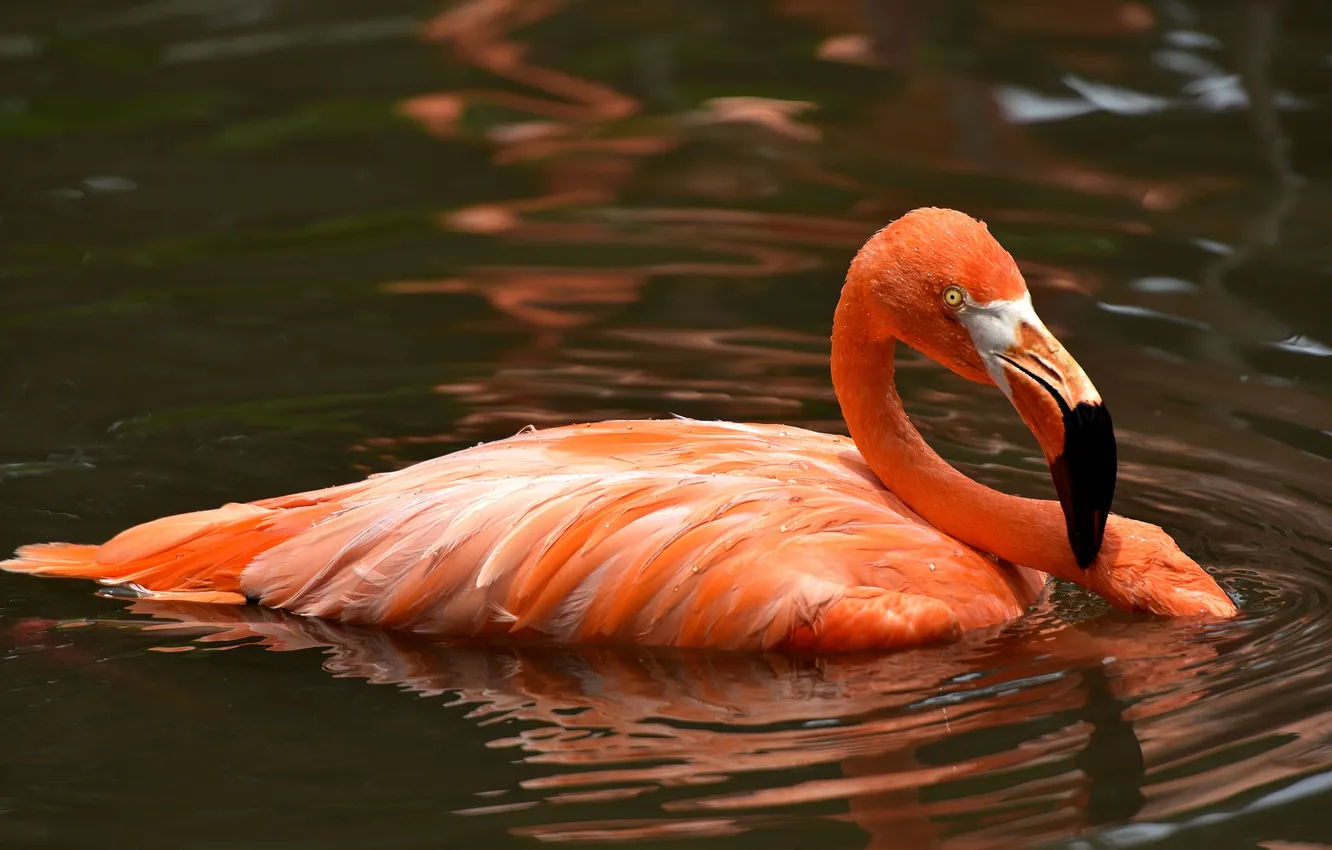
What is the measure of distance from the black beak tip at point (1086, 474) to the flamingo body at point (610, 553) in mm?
313

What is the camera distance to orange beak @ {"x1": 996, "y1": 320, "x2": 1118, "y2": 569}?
5.05m

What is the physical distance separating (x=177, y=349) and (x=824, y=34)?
19.1 ft

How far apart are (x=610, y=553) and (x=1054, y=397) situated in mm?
1309

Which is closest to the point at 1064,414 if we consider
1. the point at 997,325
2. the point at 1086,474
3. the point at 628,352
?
the point at 1086,474

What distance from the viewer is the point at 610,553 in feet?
17.2

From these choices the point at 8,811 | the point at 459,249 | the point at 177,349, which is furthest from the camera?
the point at 459,249

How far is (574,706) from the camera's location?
5.06 metres

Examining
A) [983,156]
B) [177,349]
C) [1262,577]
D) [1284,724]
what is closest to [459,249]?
[177,349]

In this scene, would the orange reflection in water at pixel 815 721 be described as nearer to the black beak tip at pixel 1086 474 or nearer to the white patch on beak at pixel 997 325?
the black beak tip at pixel 1086 474

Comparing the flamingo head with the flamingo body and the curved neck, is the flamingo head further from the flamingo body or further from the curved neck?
the flamingo body

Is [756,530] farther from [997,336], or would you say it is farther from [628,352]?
[628,352]

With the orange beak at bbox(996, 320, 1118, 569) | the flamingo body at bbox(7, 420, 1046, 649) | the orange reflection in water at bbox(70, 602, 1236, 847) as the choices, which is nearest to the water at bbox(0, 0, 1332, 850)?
A: the orange reflection in water at bbox(70, 602, 1236, 847)

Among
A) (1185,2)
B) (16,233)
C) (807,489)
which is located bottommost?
(807,489)

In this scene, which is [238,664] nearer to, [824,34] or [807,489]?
[807,489]
